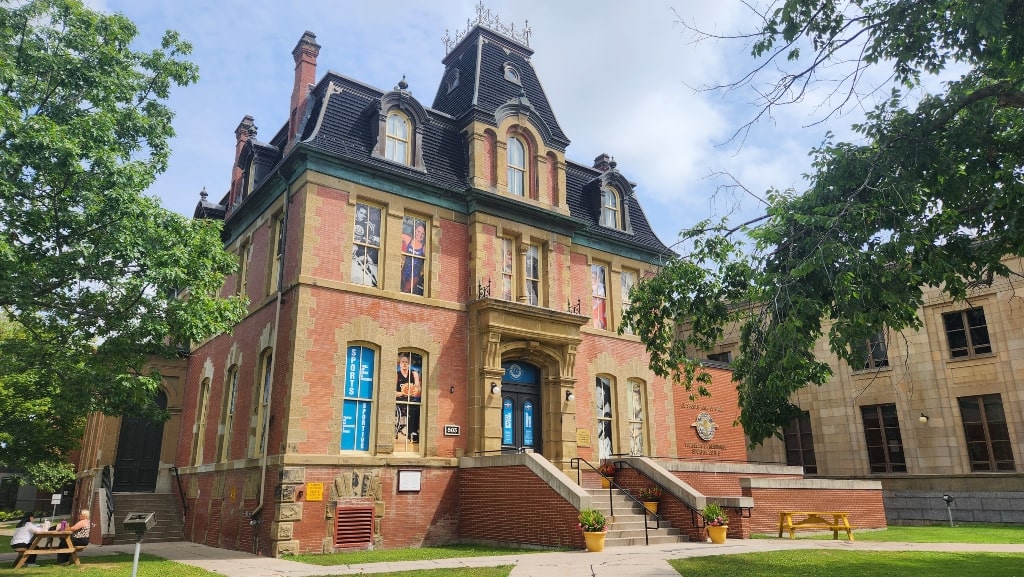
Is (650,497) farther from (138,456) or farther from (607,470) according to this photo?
(138,456)

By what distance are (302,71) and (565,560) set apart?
1611 centimetres

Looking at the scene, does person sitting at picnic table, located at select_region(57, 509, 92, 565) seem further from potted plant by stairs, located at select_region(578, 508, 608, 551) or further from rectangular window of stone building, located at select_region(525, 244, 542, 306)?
rectangular window of stone building, located at select_region(525, 244, 542, 306)

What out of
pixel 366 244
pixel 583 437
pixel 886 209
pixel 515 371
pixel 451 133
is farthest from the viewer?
pixel 451 133

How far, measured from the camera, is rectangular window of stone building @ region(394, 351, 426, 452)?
17.2 m

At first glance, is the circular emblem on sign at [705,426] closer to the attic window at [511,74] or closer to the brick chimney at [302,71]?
the attic window at [511,74]

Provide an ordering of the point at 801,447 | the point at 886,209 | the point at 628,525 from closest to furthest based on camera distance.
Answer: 1. the point at 886,209
2. the point at 628,525
3. the point at 801,447

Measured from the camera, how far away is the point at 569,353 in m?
19.9

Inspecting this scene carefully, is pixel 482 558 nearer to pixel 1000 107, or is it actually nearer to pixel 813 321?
pixel 813 321

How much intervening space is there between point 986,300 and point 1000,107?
19.7 metres

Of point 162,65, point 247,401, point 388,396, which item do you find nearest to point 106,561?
point 247,401

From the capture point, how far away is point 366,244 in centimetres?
1798

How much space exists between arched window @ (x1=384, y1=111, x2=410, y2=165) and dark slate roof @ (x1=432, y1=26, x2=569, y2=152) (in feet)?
7.08

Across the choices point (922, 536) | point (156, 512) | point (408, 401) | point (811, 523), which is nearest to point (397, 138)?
point (408, 401)

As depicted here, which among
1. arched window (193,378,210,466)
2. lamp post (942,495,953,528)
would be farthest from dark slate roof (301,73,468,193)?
lamp post (942,495,953,528)
